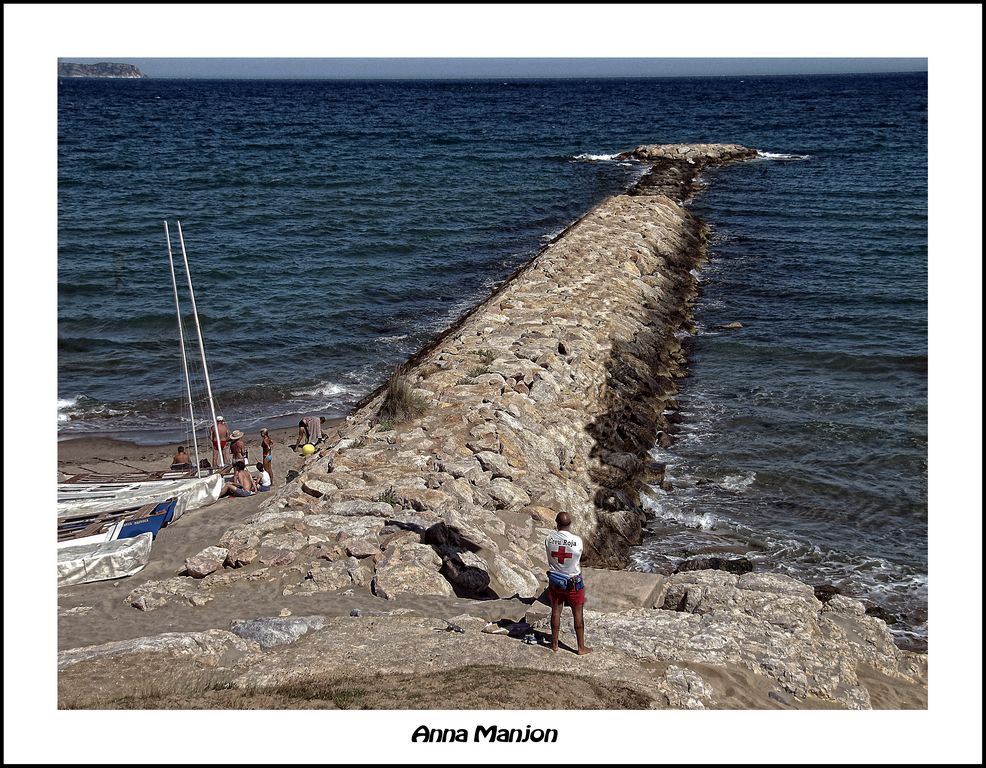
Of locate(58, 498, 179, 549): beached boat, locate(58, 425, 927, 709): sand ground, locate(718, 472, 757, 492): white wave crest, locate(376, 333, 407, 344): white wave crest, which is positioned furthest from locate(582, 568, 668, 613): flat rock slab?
locate(376, 333, 407, 344): white wave crest

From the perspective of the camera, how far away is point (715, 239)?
Answer: 123 feet

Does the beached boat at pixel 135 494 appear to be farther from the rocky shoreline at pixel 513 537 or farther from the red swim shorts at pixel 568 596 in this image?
the red swim shorts at pixel 568 596

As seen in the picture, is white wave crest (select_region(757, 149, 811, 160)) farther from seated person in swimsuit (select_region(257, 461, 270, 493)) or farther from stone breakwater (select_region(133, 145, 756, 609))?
seated person in swimsuit (select_region(257, 461, 270, 493))

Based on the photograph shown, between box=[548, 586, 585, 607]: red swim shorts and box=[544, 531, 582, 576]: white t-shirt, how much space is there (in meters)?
0.18

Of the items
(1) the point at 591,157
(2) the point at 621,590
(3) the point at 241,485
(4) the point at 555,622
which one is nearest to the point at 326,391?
(3) the point at 241,485

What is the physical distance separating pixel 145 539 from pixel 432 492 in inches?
161

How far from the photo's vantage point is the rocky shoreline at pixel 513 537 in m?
9.66

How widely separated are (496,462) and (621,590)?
3.94m

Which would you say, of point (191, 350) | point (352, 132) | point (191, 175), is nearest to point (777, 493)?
point (191, 350)

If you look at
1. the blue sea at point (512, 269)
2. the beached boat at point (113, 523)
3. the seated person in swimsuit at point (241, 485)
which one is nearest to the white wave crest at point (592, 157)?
the blue sea at point (512, 269)

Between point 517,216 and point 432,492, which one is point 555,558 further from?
point 517,216

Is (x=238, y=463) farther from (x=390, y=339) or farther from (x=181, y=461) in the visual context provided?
(x=390, y=339)

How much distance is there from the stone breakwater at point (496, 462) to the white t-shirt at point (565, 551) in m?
2.38

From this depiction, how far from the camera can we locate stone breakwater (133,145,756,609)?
11.9 m
